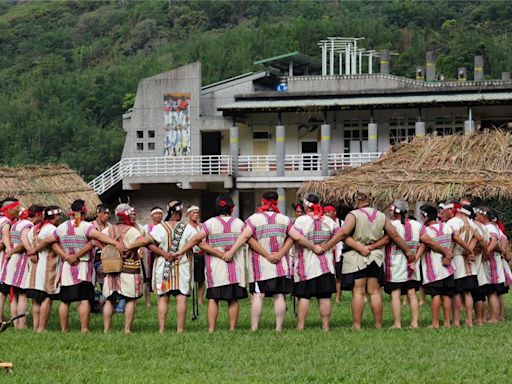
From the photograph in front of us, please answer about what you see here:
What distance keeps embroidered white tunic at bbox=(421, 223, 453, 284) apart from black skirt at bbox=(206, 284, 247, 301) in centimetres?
248

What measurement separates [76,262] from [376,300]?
3.70m

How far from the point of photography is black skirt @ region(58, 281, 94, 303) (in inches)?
569

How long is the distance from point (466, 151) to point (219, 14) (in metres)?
91.5

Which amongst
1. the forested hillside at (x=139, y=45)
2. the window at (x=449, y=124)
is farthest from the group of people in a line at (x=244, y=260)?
the forested hillside at (x=139, y=45)

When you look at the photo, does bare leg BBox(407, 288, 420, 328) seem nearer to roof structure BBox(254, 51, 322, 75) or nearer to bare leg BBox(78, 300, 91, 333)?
bare leg BBox(78, 300, 91, 333)

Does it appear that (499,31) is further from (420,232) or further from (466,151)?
(420,232)

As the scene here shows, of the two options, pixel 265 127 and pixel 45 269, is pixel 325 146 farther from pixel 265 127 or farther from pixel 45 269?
pixel 45 269

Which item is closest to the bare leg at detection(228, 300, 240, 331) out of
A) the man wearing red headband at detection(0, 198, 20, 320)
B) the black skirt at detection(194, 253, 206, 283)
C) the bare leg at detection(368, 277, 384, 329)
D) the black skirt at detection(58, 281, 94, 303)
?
the bare leg at detection(368, 277, 384, 329)

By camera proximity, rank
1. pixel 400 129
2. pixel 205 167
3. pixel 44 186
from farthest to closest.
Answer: pixel 400 129, pixel 205 167, pixel 44 186

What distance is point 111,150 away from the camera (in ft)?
238

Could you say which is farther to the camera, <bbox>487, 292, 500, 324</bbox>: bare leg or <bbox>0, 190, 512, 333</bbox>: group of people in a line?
<bbox>487, 292, 500, 324</bbox>: bare leg

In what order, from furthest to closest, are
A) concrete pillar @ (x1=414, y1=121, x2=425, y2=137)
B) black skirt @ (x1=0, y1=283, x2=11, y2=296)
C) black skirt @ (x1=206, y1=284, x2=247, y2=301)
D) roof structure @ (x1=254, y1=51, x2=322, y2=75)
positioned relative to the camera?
1. roof structure @ (x1=254, y1=51, x2=322, y2=75)
2. concrete pillar @ (x1=414, y1=121, x2=425, y2=137)
3. black skirt @ (x1=0, y1=283, x2=11, y2=296)
4. black skirt @ (x1=206, y1=284, x2=247, y2=301)

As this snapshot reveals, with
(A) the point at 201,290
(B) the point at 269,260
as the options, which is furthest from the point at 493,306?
(A) the point at 201,290

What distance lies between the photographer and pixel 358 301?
14.3 meters
